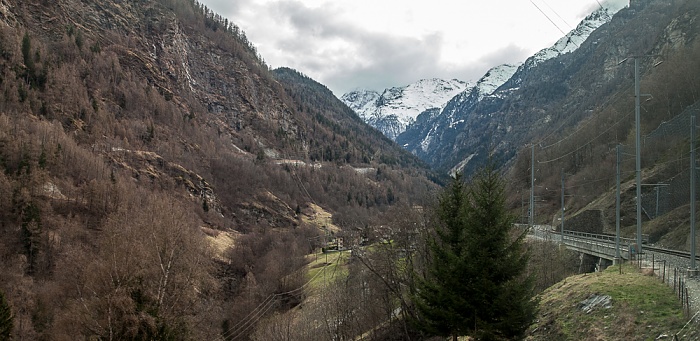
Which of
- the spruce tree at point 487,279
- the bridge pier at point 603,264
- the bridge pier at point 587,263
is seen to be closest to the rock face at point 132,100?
the bridge pier at point 587,263

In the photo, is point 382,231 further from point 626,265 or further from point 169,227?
point 169,227

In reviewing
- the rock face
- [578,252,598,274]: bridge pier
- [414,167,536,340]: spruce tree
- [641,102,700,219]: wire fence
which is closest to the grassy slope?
[414,167,536,340]: spruce tree

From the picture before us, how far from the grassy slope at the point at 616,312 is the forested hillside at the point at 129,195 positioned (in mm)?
18312

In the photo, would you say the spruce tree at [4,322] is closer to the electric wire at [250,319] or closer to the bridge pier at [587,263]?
the electric wire at [250,319]

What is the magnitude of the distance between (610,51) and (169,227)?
20696 cm

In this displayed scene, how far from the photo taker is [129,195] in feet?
334

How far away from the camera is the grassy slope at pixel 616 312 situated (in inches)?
549

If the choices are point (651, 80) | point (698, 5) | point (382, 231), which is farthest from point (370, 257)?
point (698, 5)

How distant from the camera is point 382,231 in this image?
36906 mm

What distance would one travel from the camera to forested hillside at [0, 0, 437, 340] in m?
44.0

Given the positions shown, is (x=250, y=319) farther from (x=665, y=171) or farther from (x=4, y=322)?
(x=665, y=171)

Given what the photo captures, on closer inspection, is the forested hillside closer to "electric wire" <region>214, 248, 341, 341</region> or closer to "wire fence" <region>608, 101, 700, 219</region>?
"electric wire" <region>214, 248, 341, 341</region>

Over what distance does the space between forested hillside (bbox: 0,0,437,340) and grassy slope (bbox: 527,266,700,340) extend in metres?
18.3

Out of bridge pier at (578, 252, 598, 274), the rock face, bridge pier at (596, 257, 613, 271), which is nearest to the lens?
bridge pier at (596, 257, 613, 271)
